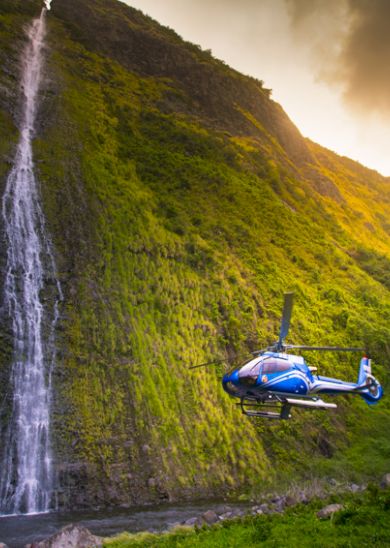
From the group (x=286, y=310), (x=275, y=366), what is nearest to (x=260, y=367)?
(x=275, y=366)

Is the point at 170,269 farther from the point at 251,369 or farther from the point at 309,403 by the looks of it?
the point at 309,403

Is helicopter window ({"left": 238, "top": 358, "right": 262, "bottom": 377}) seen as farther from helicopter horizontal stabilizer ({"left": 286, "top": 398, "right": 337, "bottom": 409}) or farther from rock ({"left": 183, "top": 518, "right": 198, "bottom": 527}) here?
rock ({"left": 183, "top": 518, "right": 198, "bottom": 527})

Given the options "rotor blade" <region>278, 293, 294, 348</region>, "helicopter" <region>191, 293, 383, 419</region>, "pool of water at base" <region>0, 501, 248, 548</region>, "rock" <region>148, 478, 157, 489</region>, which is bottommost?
"pool of water at base" <region>0, 501, 248, 548</region>

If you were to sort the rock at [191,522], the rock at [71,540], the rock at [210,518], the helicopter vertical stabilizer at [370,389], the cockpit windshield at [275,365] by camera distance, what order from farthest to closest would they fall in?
the rock at [191,522]
the rock at [210,518]
the helicopter vertical stabilizer at [370,389]
the cockpit windshield at [275,365]
the rock at [71,540]

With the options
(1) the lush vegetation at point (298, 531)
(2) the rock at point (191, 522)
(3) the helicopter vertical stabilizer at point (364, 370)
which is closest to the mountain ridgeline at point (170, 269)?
(2) the rock at point (191, 522)

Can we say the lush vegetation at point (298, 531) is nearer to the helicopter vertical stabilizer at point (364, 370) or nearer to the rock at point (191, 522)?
the rock at point (191, 522)

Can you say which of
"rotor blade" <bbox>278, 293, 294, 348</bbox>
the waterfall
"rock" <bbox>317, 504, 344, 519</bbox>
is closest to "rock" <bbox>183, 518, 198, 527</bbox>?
"rock" <bbox>317, 504, 344, 519</bbox>
